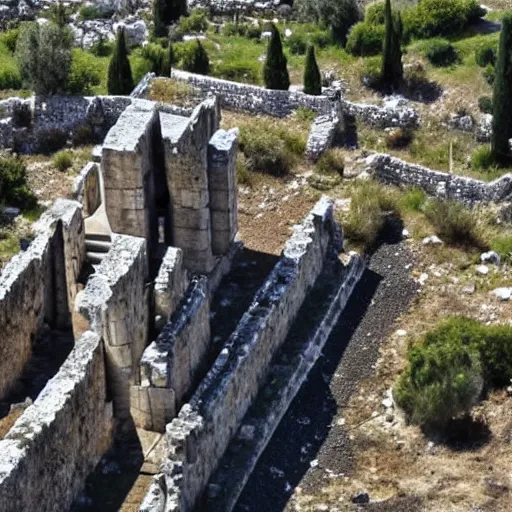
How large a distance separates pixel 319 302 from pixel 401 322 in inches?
63.3

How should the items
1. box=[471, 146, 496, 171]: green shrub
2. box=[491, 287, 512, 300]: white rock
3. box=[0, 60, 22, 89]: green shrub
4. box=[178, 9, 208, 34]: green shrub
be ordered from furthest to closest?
box=[178, 9, 208, 34]: green shrub
box=[0, 60, 22, 89]: green shrub
box=[471, 146, 496, 171]: green shrub
box=[491, 287, 512, 300]: white rock

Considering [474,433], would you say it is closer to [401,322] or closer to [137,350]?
[401,322]

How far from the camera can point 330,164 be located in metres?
36.5

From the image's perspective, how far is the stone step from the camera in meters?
29.5

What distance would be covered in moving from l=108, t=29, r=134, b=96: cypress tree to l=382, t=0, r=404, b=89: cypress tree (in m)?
6.29

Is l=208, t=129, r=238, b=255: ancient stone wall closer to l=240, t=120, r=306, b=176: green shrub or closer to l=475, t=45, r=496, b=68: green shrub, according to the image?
l=240, t=120, r=306, b=176: green shrub

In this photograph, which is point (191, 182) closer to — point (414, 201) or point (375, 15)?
point (414, 201)

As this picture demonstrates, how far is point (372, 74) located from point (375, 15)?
308 centimetres

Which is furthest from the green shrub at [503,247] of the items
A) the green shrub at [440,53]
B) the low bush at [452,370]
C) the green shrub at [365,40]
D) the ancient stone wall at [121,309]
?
the green shrub at [365,40]

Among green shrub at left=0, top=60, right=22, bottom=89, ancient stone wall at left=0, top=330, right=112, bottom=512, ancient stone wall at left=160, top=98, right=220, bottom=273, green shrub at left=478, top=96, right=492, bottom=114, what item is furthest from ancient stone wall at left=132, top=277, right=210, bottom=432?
green shrub at left=0, top=60, right=22, bottom=89

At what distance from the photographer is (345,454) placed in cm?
2819

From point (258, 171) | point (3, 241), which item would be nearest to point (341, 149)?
point (258, 171)

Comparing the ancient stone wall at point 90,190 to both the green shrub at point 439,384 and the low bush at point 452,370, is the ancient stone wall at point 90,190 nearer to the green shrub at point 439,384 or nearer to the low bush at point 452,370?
the low bush at point 452,370

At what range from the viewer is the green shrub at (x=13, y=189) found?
3572 centimetres
